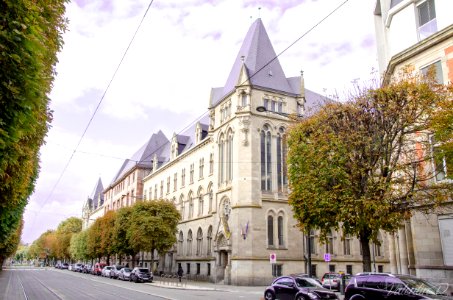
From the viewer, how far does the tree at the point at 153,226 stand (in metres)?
44.0

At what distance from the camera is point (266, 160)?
136 feet

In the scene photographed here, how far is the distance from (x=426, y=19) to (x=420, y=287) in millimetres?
15960

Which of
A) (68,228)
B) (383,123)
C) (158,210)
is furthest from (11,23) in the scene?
(68,228)

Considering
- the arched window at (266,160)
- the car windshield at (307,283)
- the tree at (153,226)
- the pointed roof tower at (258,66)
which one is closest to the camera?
the car windshield at (307,283)

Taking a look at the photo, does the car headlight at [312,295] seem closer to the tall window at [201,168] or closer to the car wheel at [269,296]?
the car wheel at [269,296]

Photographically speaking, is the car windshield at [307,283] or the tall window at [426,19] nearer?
the car windshield at [307,283]

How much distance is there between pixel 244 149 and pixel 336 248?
1527cm

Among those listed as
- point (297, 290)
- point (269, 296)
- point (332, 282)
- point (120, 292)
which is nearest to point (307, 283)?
point (297, 290)

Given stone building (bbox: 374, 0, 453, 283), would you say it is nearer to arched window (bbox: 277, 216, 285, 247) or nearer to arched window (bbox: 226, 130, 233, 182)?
arched window (bbox: 277, 216, 285, 247)

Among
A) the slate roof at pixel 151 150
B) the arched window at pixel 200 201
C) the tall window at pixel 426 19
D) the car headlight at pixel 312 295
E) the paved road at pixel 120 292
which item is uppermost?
the slate roof at pixel 151 150

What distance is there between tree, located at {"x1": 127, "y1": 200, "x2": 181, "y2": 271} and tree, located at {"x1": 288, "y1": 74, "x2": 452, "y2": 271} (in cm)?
2704

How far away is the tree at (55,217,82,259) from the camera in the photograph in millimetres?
115562

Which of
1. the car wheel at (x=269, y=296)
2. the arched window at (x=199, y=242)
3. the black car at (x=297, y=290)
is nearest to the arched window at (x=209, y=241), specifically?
the arched window at (x=199, y=242)

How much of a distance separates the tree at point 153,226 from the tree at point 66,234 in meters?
A: 74.1
